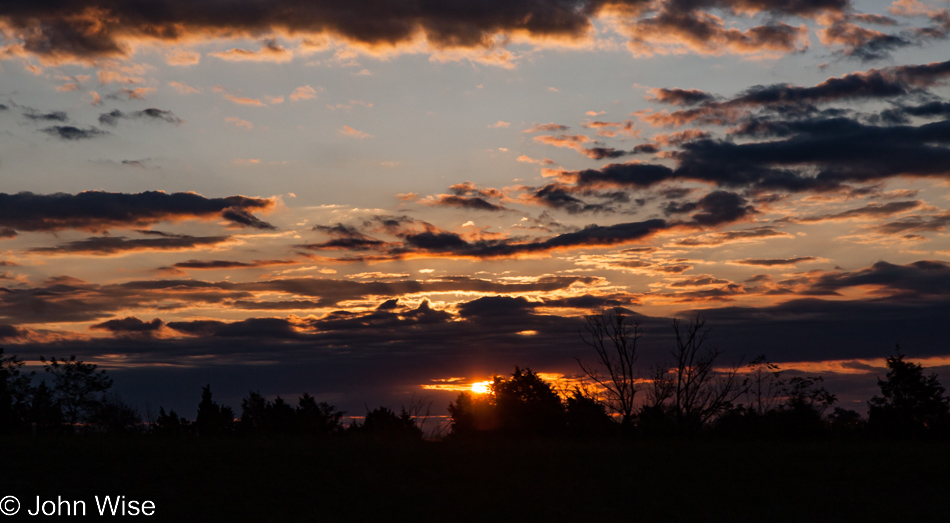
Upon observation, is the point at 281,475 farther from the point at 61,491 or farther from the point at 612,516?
the point at 612,516

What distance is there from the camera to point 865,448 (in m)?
21.8

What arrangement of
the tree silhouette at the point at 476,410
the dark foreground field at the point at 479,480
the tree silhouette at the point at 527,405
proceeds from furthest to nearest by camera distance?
the tree silhouette at the point at 476,410
the tree silhouette at the point at 527,405
the dark foreground field at the point at 479,480

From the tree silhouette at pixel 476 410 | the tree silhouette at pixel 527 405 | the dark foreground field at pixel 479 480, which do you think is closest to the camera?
the dark foreground field at pixel 479 480

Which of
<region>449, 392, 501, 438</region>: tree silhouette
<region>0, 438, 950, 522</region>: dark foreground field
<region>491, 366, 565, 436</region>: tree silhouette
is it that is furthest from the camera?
<region>449, 392, 501, 438</region>: tree silhouette

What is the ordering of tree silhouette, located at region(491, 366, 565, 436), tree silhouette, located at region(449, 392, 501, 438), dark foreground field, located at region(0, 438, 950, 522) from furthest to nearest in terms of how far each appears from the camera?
tree silhouette, located at region(449, 392, 501, 438) → tree silhouette, located at region(491, 366, 565, 436) → dark foreground field, located at region(0, 438, 950, 522)

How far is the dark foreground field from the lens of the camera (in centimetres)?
1505

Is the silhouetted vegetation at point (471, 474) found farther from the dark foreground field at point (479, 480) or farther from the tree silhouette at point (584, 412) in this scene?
the tree silhouette at point (584, 412)

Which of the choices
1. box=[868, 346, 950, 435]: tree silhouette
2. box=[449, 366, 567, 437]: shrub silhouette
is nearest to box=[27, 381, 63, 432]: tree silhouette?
box=[449, 366, 567, 437]: shrub silhouette

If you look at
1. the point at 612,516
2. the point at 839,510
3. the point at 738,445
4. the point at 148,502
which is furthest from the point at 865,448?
the point at 148,502

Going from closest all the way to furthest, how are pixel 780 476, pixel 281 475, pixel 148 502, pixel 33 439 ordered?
pixel 148 502, pixel 281 475, pixel 780 476, pixel 33 439

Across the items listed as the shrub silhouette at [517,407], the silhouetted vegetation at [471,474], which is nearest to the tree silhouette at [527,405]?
the shrub silhouette at [517,407]

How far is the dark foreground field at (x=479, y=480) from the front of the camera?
592 inches

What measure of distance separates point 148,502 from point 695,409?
154 feet

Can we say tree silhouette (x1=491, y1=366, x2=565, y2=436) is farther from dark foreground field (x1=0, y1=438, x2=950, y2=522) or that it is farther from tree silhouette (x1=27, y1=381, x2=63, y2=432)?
tree silhouette (x1=27, y1=381, x2=63, y2=432)
